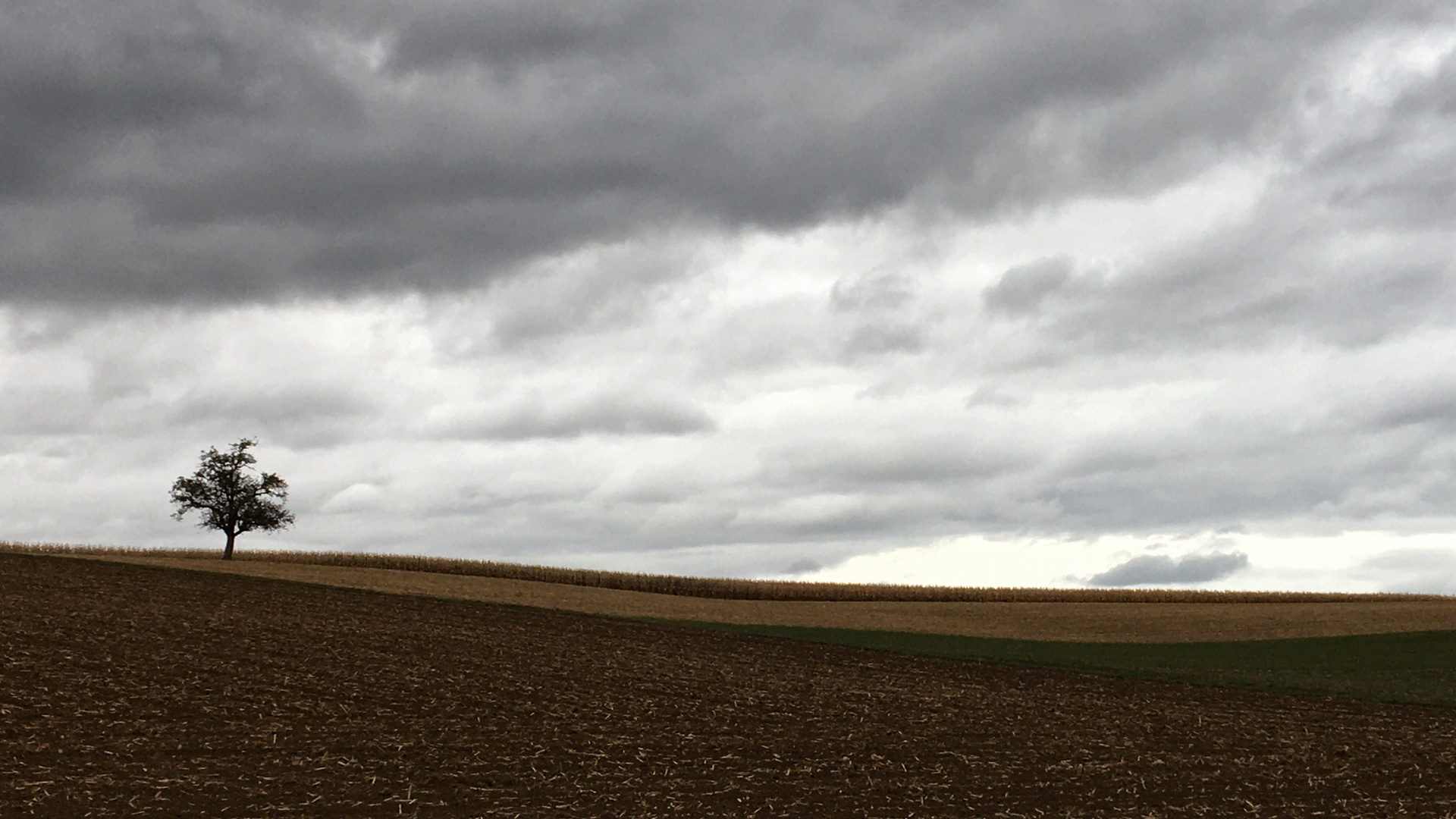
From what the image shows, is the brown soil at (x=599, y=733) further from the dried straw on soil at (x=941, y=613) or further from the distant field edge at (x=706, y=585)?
the distant field edge at (x=706, y=585)

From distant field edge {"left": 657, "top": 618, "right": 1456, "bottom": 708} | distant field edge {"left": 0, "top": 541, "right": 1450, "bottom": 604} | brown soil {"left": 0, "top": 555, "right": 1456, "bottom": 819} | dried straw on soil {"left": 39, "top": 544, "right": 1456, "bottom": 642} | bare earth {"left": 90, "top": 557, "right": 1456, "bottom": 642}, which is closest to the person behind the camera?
brown soil {"left": 0, "top": 555, "right": 1456, "bottom": 819}

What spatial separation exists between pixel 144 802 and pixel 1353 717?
3004cm

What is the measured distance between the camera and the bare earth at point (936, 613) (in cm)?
5828

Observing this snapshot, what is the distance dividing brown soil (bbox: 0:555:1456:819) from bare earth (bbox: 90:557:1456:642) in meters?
19.7

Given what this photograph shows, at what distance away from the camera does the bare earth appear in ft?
191

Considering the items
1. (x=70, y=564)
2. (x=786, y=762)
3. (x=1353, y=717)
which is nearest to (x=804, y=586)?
(x=70, y=564)

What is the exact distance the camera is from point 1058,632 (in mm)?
60844

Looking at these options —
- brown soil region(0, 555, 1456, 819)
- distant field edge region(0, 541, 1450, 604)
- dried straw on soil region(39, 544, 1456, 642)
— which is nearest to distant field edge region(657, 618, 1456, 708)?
dried straw on soil region(39, 544, 1456, 642)

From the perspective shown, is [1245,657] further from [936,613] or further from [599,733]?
[599,733]

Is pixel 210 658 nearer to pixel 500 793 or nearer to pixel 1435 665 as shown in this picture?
pixel 500 793

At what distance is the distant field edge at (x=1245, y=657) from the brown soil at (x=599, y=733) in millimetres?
3843

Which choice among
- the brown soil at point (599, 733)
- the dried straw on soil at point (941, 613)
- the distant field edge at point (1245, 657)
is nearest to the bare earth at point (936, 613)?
the dried straw on soil at point (941, 613)

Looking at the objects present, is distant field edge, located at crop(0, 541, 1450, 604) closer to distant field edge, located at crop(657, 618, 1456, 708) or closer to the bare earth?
the bare earth

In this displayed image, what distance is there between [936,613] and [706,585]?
857 inches
